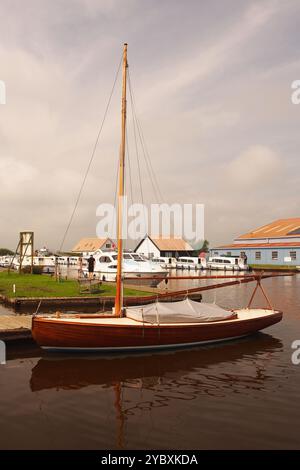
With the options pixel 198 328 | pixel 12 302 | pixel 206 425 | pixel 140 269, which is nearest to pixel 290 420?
pixel 206 425

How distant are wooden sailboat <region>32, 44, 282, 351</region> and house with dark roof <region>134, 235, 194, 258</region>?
85951mm

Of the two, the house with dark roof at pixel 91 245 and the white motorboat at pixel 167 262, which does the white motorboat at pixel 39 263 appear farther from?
the house with dark roof at pixel 91 245

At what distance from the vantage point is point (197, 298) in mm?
32562

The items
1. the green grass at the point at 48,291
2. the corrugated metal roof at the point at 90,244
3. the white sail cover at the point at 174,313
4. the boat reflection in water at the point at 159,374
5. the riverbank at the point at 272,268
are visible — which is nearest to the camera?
the boat reflection in water at the point at 159,374

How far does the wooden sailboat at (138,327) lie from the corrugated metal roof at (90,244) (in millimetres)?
104482

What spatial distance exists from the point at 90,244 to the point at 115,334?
118168mm

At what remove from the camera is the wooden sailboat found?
50.0 ft

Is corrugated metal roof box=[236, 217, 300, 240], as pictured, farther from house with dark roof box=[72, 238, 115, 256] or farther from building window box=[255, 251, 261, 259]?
house with dark roof box=[72, 238, 115, 256]

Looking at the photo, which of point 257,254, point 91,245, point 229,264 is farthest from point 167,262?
point 91,245

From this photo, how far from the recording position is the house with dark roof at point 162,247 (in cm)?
10700

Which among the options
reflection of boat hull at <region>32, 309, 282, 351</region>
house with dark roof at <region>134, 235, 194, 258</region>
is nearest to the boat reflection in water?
reflection of boat hull at <region>32, 309, 282, 351</region>
